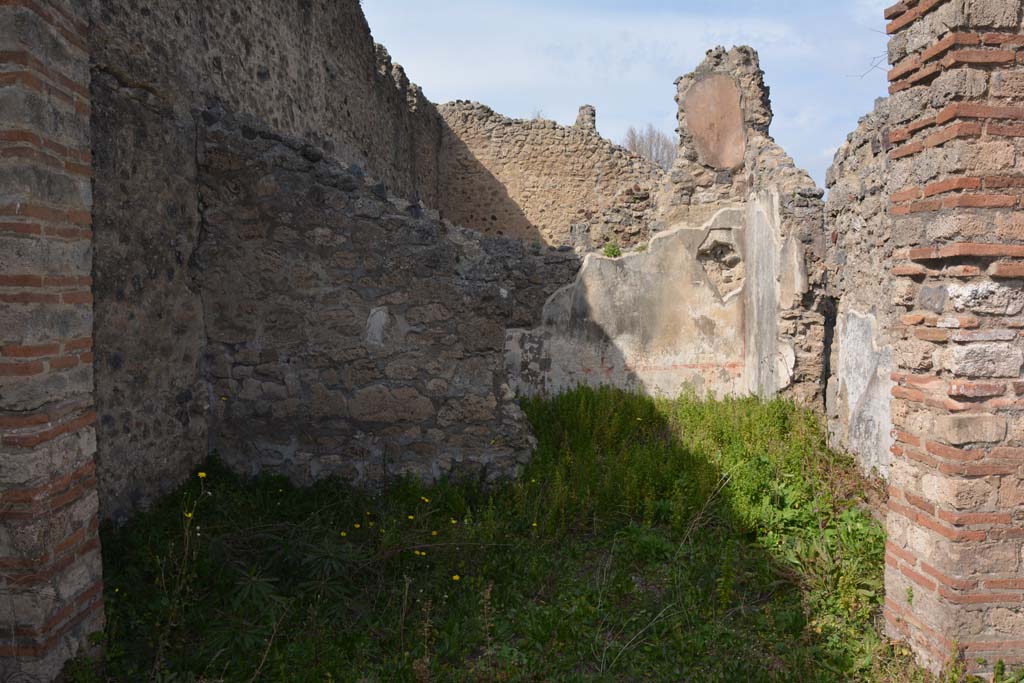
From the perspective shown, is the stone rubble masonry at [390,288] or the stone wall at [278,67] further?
the stone wall at [278,67]

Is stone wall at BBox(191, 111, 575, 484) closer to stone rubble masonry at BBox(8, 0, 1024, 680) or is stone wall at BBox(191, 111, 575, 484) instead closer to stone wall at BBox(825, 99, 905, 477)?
stone rubble masonry at BBox(8, 0, 1024, 680)

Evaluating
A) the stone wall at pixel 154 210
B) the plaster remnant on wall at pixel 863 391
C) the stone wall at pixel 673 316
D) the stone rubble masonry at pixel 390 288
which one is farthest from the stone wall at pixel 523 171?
the stone wall at pixel 154 210

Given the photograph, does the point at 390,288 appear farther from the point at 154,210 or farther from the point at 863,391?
the point at 863,391

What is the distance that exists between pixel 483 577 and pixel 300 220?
2.74 metres

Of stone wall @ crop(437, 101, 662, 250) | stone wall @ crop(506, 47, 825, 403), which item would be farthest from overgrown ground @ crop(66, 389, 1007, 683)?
stone wall @ crop(437, 101, 662, 250)

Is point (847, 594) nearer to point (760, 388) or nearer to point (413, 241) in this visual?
point (413, 241)

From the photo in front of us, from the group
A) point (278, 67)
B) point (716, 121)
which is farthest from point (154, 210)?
point (716, 121)

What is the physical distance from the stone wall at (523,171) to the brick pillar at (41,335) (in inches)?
476

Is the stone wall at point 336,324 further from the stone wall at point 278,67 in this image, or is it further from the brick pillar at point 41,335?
the brick pillar at point 41,335

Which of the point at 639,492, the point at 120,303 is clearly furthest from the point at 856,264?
the point at 120,303

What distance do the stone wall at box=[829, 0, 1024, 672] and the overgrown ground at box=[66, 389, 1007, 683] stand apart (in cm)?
50

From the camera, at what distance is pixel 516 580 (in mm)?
3795

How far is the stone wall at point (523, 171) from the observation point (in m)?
14.5

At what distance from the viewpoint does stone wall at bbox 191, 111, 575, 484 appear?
185 inches
